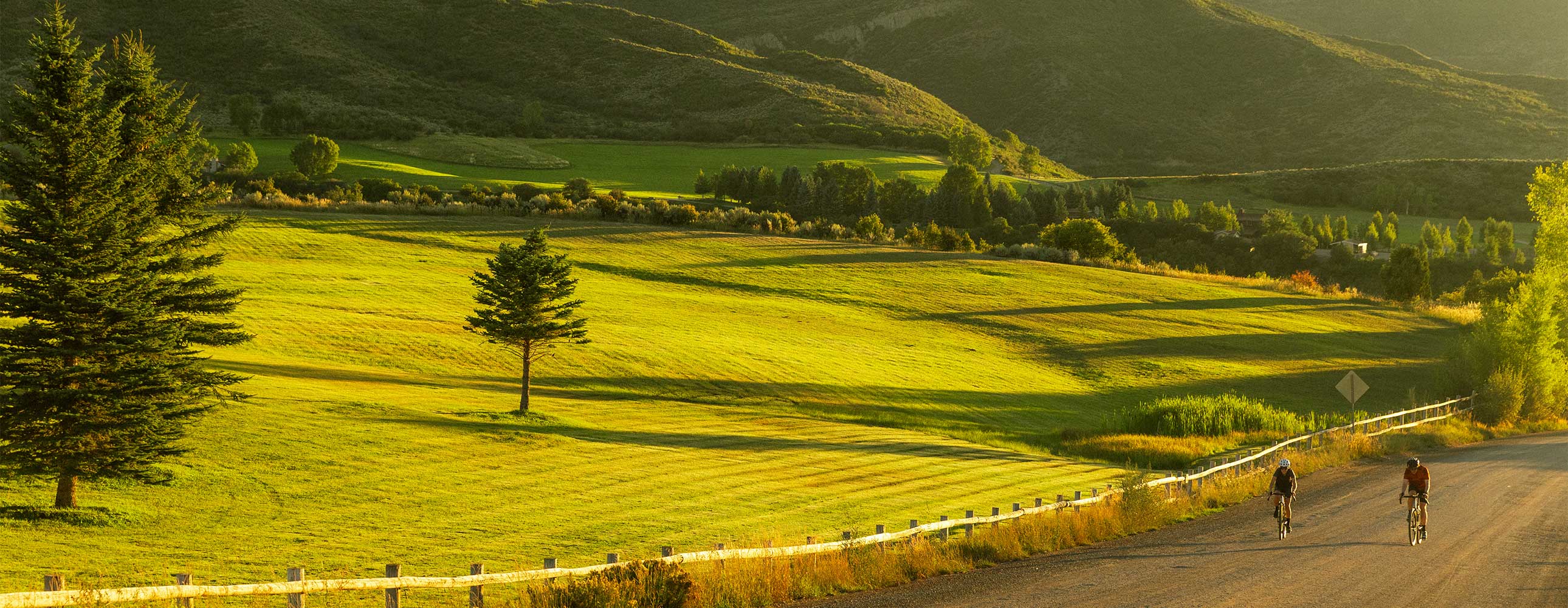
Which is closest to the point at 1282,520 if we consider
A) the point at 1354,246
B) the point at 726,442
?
the point at 726,442

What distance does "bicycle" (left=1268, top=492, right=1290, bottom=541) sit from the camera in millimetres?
23547

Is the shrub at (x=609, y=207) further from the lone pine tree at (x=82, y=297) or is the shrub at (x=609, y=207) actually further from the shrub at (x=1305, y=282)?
the lone pine tree at (x=82, y=297)

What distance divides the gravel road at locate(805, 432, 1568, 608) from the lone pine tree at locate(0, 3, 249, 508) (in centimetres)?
A: 1311

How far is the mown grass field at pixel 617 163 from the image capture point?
123 metres

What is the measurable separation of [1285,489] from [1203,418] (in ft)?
74.9

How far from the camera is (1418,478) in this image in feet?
75.4

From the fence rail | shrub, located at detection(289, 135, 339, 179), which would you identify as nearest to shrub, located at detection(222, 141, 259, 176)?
shrub, located at detection(289, 135, 339, 179)

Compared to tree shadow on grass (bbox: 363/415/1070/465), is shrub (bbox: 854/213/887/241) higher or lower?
higher

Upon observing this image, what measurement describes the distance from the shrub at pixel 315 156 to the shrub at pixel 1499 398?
3931 inches

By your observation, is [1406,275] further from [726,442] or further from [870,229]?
[726,442]

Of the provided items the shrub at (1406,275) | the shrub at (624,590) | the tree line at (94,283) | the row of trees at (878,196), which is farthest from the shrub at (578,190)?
the shrub at (624,590)

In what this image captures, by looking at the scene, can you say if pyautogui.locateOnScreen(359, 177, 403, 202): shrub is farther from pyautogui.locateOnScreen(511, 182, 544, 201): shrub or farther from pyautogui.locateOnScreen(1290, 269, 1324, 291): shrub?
pyautogui.locateOnScreen(1290, 269, 1324, 291): shrub

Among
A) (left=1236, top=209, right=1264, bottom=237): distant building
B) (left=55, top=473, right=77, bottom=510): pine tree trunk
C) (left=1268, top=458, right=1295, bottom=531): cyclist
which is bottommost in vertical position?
(left=55, top=473, right=77, bottom=510): pine tree trunk

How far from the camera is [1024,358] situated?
2314 inches
